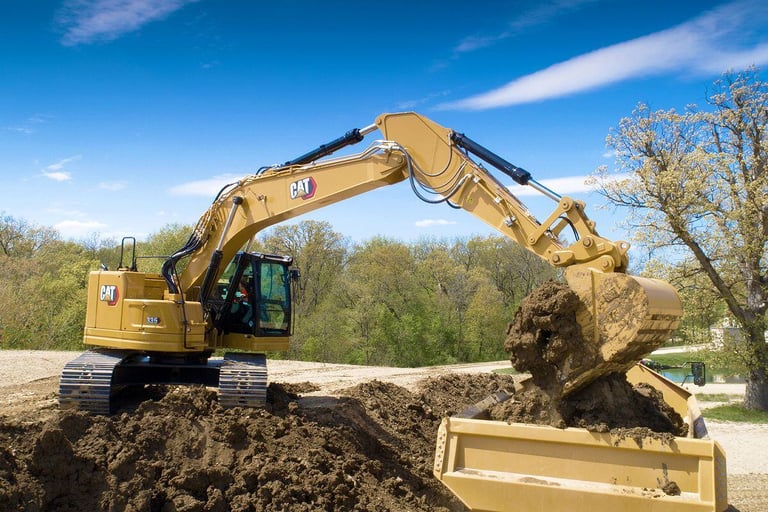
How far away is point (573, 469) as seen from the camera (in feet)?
17.2

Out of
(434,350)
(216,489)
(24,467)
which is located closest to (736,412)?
(216,489)

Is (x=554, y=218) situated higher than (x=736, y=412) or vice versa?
(x=554, y=218)

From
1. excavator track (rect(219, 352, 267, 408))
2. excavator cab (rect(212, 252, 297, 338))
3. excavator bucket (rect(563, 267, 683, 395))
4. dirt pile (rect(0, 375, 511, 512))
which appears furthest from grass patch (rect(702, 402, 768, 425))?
excavator track (rect(219, 352, 267, 408))

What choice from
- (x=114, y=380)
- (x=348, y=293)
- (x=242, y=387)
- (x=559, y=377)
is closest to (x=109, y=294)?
(x=114, y=380)

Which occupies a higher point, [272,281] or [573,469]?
[272,281]

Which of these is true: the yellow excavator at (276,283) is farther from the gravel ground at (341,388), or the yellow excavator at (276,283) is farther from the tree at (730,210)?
the tree at (730,210)

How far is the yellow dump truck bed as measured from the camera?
4883 mm

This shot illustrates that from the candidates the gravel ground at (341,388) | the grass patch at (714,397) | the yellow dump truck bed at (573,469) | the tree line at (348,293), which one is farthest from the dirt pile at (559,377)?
the tree line at (348,293)

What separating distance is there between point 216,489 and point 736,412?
47.2ft

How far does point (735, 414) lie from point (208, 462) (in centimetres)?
1391

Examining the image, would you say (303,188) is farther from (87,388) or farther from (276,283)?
Result: (87,388)

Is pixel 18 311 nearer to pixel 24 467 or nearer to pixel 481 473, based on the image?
pixel 24 467

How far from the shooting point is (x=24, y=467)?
6.34m

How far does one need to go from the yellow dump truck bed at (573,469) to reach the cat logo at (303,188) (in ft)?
13.5
